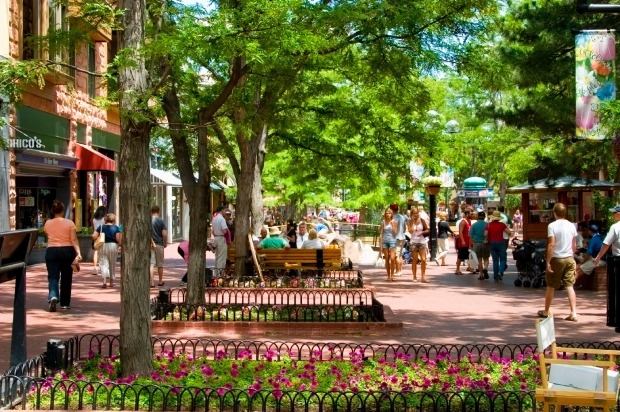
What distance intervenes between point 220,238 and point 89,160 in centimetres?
1008

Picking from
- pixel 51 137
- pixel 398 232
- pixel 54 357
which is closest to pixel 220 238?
pixel 398 232

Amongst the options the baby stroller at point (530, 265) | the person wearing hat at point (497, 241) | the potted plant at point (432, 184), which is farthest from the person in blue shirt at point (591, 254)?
the potted plant at point (432, 184)

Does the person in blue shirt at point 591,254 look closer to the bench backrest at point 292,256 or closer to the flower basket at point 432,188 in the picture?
the bench backrest at point 292,256

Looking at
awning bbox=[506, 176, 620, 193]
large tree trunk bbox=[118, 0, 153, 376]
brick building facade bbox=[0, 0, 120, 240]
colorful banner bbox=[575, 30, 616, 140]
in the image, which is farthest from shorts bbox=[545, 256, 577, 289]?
brick building facade bbox=[0, 0, 120, 240]

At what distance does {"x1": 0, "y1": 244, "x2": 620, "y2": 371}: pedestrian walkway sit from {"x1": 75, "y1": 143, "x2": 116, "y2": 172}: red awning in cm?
679

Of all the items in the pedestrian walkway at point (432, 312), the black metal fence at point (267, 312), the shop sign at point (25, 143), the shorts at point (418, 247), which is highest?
the shop sign at point (25, 143)

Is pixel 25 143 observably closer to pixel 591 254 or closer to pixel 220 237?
pixel 220 237

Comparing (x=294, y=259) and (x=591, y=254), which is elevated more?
(x=591, y=254)

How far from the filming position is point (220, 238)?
19094mm

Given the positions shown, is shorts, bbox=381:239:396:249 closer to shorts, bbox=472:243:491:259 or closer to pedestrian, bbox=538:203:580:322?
shorts, bbox=472:243:491:259

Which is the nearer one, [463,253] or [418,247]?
[418,247]

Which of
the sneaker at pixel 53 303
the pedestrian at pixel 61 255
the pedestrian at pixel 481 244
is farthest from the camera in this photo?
the pedestrian at pixel 481 244

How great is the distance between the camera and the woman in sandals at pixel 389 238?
20.2 meters

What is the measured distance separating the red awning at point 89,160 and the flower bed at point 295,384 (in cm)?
1961
